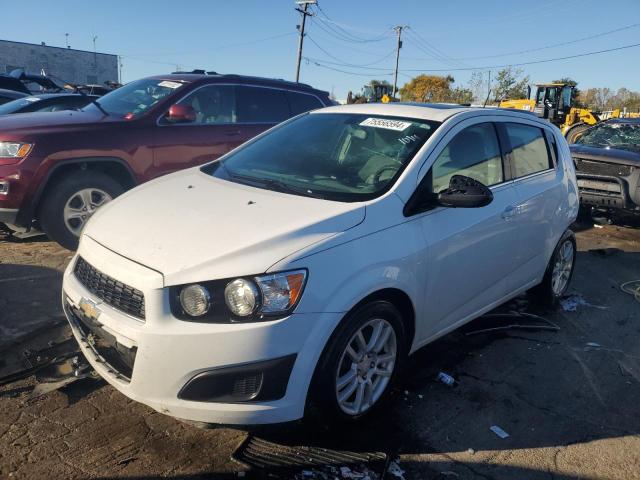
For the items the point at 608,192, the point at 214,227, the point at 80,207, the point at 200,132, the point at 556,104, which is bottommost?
the point at 80,207

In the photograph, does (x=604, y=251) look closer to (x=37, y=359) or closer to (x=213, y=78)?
(x=213, y=78)

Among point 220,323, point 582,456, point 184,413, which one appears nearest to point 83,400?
point 184,413

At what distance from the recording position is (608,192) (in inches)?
321

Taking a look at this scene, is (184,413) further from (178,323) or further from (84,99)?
(84,99)

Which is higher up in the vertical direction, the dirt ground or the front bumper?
the front bumper

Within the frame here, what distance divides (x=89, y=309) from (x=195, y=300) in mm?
663

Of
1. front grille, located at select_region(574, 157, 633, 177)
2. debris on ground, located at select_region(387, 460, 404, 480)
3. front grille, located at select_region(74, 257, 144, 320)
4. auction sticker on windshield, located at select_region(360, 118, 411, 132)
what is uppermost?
auction sticker on windshield, located at select_region(360, 118, 411, 132)

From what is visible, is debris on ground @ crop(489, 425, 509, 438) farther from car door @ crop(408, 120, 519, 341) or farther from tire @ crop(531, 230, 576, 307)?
tire @ crop(531, 230, 576, 307)

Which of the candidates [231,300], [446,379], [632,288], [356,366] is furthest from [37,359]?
[632,288]

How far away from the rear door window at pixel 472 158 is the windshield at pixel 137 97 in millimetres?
3637

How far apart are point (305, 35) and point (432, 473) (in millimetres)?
41002

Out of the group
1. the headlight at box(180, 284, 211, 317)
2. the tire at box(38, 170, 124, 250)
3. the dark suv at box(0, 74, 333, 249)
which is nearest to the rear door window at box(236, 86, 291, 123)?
the dark suv at box(0, 74, 333, 249)

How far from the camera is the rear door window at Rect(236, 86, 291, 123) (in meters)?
6.57

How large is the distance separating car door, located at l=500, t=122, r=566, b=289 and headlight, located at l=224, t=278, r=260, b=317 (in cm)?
242
